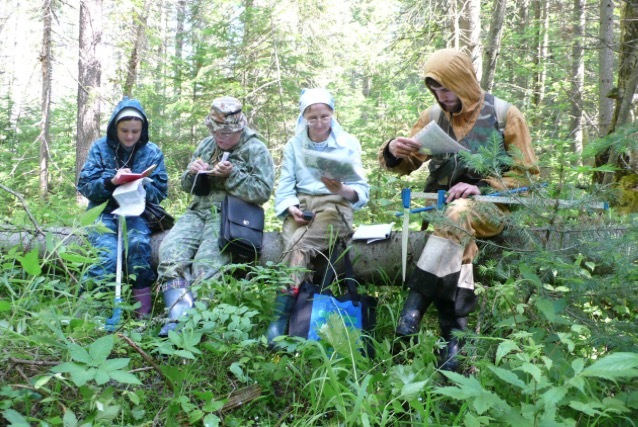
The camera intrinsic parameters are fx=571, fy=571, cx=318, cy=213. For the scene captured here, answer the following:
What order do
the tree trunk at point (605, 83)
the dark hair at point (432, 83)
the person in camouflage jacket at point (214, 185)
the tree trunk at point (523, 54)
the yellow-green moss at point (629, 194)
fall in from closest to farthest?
1. the dark hair at point (432, 83)
2. the person in camouflage jacket at point (214, 185)
3. the yellow-green moss at point (629, 194)
4. the tree trunk at point (605, 83)
5. the tree trunk at point (523, 54)

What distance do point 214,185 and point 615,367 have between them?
11.4 feet

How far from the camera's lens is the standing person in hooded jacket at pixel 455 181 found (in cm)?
331

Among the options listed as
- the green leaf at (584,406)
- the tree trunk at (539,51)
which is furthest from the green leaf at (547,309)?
the tree trunk at (539,51)

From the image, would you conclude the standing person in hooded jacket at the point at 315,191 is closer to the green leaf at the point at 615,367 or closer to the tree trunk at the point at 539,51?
the green leaf at the point at 615,367

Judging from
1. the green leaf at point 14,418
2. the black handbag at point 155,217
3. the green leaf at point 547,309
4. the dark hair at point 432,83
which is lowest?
the green leaf at point 14,418

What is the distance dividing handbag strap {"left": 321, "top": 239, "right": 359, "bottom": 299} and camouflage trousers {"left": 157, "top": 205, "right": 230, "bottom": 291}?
73cm

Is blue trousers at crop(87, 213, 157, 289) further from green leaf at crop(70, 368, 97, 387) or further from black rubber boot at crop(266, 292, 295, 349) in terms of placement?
green leaf at crop(70, 368, 97, 387)

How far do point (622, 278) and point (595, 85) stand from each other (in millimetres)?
10306

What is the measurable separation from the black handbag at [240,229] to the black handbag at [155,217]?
76 centimetres

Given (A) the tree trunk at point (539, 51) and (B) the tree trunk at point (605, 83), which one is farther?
(A) the tree trunk at point (539, 51)

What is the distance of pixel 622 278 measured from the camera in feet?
7.58

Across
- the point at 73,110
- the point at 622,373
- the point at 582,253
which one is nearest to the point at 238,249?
the point at 582,253

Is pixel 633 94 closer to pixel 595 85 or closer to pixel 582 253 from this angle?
pixel 582 253

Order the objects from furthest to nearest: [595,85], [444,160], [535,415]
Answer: [595,85]
[444,160]
[535,415]
